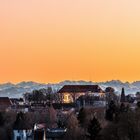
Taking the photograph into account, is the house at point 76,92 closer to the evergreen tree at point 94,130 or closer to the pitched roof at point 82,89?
the pitched roof at point 82,89

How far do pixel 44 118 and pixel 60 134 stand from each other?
2245cm

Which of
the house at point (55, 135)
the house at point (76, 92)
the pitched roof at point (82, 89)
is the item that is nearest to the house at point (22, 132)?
the house at point (55, 135)

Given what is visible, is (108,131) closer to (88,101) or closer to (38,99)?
(88,101)

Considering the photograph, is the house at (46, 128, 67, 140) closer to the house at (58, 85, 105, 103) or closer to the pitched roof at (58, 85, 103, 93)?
the house at (58, 85, 105, 103)

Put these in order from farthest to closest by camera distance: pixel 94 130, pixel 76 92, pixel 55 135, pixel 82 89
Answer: pixel 76 92 < pixel 82 89 < pixel 55 135 < pixel 94 130

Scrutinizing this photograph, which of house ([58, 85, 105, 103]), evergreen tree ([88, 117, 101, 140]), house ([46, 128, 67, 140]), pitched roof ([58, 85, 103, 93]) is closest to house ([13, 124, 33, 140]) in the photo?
house ([46, 128, 67, 140])


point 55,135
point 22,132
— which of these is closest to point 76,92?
point 22,132

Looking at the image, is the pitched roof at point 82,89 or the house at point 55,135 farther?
the pitched roof at point 82,89

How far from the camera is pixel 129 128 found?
148ft

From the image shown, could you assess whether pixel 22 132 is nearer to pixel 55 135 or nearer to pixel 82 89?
pixel 55 135

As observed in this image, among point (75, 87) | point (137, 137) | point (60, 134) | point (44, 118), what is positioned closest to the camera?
point (137, 137)

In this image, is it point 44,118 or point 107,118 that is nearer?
point 107,118

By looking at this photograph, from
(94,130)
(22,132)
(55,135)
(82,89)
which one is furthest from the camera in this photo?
(82,89)

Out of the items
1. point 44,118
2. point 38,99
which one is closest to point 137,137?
point 44,118
